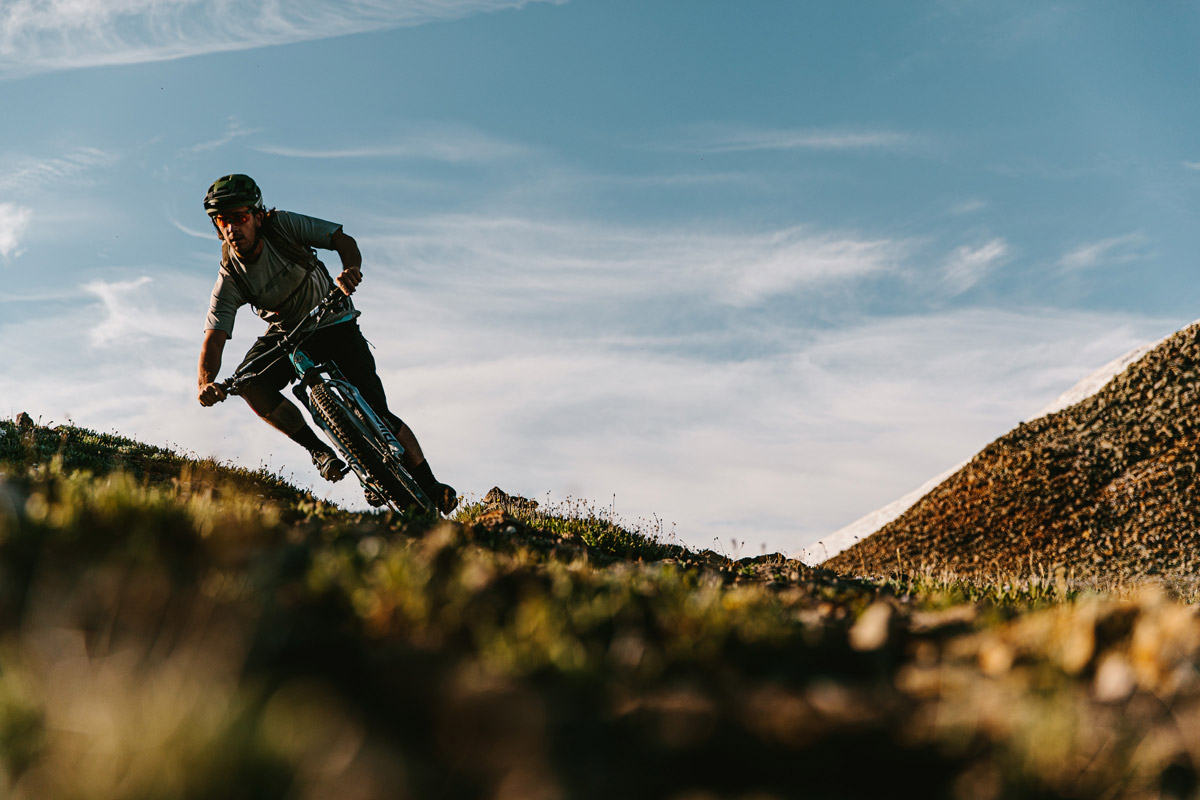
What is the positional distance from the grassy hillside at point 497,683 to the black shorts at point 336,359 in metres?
4.30

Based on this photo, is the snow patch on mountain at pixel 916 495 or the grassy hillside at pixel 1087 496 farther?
the snow patch on mountain at pixel 916 495

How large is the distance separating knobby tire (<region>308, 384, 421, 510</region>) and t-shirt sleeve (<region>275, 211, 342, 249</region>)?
1328mm

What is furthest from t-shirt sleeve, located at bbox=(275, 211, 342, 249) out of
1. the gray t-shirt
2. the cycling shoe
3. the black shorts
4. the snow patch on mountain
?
the snow patch on mountain

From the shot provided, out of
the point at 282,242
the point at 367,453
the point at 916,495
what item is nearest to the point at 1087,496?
the point at 916,495

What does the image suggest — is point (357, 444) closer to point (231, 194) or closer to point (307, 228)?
point (307, 228)

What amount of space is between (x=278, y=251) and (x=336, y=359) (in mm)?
1088

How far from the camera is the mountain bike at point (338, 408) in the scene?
7.23 metres

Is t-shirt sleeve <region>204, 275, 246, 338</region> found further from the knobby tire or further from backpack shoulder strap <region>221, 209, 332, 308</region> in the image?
the knobby tire

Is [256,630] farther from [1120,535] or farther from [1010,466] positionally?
[1010,466]

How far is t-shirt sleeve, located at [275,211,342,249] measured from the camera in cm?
737

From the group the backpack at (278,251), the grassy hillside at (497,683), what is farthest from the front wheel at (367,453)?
the grassy hillside at (497,683)

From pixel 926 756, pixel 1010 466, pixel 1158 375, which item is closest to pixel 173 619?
pixel 926 756

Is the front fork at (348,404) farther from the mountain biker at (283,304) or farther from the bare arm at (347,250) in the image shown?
the bare arm at (347,250)

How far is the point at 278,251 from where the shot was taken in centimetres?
741
